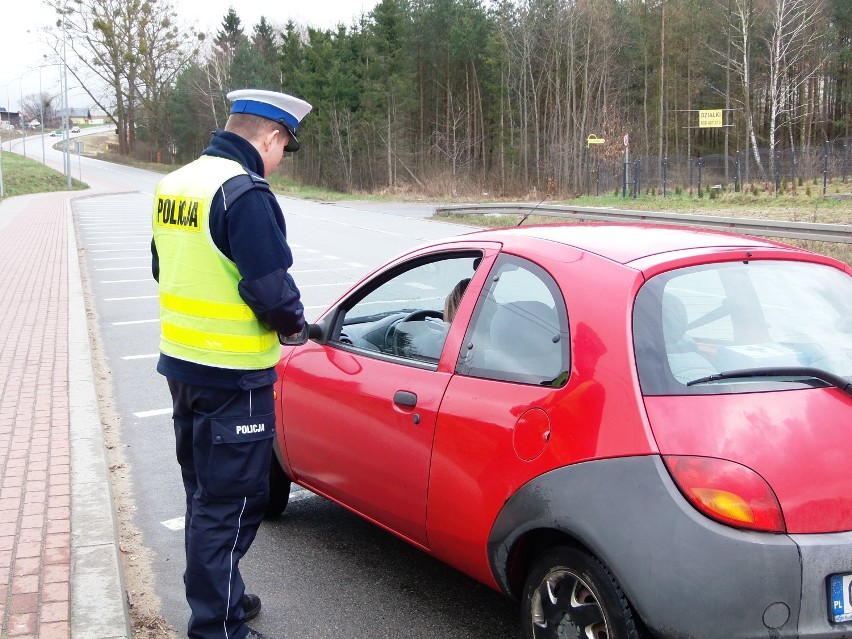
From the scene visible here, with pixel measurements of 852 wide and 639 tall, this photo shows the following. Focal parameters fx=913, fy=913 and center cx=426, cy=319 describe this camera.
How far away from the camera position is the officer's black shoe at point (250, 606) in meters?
3.77

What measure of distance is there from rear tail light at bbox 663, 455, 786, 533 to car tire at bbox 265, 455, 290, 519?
8.54 feet

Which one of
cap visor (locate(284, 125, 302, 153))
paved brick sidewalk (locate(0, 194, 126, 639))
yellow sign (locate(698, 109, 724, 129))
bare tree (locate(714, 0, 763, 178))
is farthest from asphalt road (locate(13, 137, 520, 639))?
bare tree (locate(714, 0, 763, 178))

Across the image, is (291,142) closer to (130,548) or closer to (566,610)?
(566,610)

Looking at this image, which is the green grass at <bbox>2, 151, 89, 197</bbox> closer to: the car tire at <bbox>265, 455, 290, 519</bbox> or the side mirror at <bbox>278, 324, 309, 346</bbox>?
the car tire at <bbox>265, 455, 290, 519</bbox>

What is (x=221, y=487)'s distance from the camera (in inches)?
124

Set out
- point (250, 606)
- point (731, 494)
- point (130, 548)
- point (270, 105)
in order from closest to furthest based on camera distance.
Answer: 1. point (731, 494)
2. point (270, 105)
3. point (250, 606)
4. point (130, 548)

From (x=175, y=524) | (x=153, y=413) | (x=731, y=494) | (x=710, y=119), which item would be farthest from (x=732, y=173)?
(x=731, y=494)

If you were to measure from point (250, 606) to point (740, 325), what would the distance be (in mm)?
2250

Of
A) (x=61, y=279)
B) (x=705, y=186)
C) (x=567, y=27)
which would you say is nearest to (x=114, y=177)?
(x=567, y=27)

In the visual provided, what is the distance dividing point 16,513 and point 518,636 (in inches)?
109

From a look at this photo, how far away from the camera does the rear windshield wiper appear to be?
2799 millimetres

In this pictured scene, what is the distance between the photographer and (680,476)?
2.59m

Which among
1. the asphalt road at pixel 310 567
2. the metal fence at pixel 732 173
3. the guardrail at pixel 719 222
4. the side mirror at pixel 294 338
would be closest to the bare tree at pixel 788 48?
the metal fence at pixel 732 173

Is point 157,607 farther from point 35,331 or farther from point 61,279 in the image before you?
point 61,279
